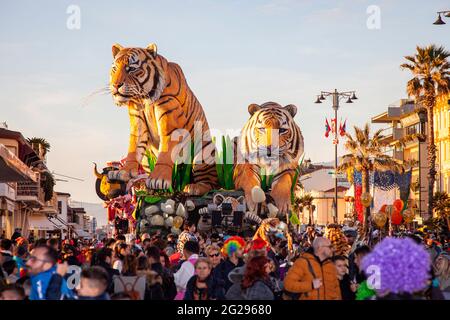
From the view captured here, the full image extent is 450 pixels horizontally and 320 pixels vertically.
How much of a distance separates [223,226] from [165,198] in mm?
2227

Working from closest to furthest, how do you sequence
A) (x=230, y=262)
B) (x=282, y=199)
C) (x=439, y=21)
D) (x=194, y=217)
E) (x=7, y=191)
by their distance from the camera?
(x=230, y=262) → (x=439, y=21) → (x=194, y=217) → (x=282, y=199) → (x=7, y=191)

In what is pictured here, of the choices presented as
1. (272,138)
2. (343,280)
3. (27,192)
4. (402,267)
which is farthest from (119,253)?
(27,192)

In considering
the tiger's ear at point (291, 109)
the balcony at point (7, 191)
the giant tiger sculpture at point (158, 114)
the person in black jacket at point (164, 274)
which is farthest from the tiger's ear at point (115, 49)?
the person in black jacket at point (164, 274)

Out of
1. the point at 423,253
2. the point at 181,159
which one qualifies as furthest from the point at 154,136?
the point at 423,253

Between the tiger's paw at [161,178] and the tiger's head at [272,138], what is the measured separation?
3175 millimetres

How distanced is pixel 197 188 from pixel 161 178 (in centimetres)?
224

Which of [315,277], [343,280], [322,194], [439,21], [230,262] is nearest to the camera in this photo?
[315,277]

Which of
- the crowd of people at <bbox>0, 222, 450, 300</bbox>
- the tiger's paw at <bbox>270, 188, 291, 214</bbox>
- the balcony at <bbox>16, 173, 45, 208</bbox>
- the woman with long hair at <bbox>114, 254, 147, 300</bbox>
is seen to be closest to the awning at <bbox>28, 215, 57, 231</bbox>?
the balcony at <bbox>16, 173, 45, 208</bbox>

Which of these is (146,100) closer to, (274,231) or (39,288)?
(274,231)

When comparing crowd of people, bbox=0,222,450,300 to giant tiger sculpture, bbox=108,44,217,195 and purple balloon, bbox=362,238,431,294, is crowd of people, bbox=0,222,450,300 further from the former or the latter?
giant tiger sculpture, bbox=108,44,217,195

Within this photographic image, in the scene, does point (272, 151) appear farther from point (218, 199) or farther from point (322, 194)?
point (322, 194)

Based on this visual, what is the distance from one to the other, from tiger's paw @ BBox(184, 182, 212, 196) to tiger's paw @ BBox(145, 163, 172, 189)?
1587 millimetres

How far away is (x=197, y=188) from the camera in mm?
34594

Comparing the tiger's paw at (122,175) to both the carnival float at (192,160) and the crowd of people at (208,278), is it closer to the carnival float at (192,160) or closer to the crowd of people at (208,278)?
the carnival float at (192,160)
